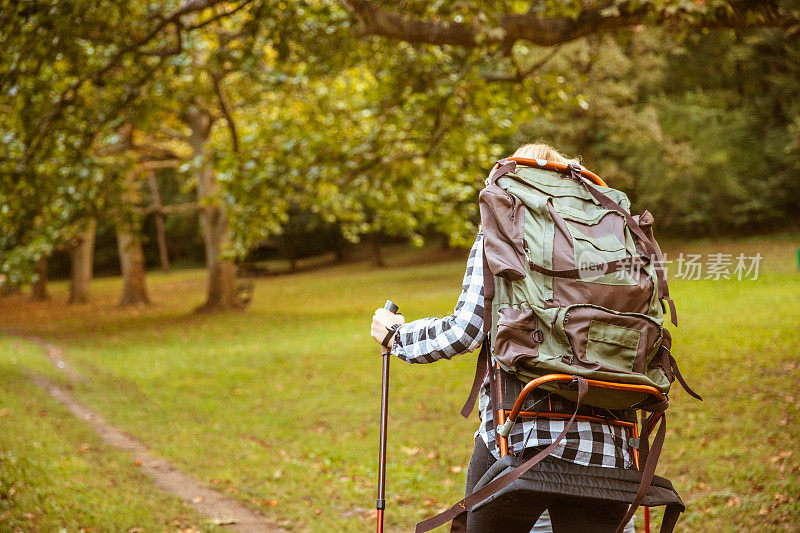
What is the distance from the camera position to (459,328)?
8.37 ft

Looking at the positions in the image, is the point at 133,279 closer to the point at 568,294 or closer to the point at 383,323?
the point at 383,323

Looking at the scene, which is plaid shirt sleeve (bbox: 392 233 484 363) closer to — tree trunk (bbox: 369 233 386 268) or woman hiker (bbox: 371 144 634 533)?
woman hiker (bbox: 371 144 634 533)

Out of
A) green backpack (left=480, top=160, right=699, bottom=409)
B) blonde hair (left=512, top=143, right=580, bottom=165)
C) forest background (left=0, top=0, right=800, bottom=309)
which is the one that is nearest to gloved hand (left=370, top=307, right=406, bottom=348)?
green backpack (left=480, top=160, right=699, bottom=409)

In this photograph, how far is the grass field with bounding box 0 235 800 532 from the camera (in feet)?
20.3

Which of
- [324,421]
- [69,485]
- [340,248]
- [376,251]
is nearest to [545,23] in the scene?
[324,421]

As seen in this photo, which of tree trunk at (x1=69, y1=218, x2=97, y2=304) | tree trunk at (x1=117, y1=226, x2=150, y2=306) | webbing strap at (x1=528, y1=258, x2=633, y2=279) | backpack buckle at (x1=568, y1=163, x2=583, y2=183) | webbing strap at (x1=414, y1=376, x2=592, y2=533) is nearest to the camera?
webbing strap at (x1=414, y1=376, x2=592, y2=533)

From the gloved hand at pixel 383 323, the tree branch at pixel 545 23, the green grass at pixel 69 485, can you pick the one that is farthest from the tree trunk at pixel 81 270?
the gloved hand at pixel 383 323

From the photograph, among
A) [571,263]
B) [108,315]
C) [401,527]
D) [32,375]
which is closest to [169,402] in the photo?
[32,375]

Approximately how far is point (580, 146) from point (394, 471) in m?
23.2

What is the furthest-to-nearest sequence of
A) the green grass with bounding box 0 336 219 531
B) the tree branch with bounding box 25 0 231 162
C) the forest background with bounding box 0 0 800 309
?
the tree branch with bounding box 25 0 231 162 → the forest background with bounding box 0 0 800 309 → the green grass with bounding box 0 336 219 531

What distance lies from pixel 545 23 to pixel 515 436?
6.30 meters

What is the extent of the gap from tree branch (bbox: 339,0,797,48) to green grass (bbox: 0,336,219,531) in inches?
211

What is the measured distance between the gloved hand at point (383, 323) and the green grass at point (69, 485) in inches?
157

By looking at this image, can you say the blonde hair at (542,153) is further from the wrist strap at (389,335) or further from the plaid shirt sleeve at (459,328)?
the wrist strap at (389,335)
